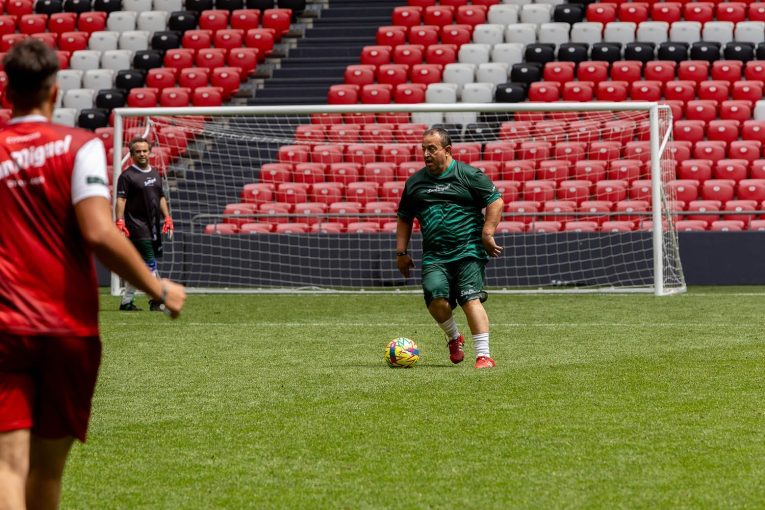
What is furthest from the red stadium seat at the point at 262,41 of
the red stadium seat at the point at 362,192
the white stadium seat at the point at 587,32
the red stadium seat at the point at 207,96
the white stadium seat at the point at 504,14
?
the red stadium seat at the point at 362,192

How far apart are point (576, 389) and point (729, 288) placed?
1053 centimetres

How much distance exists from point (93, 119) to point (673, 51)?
35.2 ft

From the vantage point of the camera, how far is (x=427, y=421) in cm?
Result: 720

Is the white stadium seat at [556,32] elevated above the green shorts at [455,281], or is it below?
above

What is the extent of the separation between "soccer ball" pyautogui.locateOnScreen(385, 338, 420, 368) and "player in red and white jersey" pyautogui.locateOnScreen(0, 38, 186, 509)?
5.81 m

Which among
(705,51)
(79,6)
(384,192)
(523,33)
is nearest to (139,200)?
(384,192)

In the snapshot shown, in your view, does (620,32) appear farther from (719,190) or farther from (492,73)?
(719,190)

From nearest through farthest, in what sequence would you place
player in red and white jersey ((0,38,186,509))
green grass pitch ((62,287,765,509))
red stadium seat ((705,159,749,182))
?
player in red and white jersey ((0,38,186,509)), green grass pitch ((62,287,765,509)), red stadium seat ((705,159,749,182))

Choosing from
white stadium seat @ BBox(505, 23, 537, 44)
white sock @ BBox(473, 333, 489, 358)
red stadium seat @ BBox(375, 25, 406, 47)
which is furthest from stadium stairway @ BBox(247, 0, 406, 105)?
white sock @ BBox(473, 333, 489, 358)

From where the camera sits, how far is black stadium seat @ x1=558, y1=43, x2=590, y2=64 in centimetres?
2339

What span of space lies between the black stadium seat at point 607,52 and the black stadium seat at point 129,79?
8773mm

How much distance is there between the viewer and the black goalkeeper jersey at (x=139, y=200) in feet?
50.2

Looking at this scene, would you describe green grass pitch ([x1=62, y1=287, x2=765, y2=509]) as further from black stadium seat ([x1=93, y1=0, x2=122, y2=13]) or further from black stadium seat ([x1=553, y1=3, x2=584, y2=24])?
black stadium seat ([x1=93, y1=0, x2=122, y2=13])

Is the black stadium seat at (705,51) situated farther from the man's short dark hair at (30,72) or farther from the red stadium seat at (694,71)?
the man's short dark hair at (30,72)
